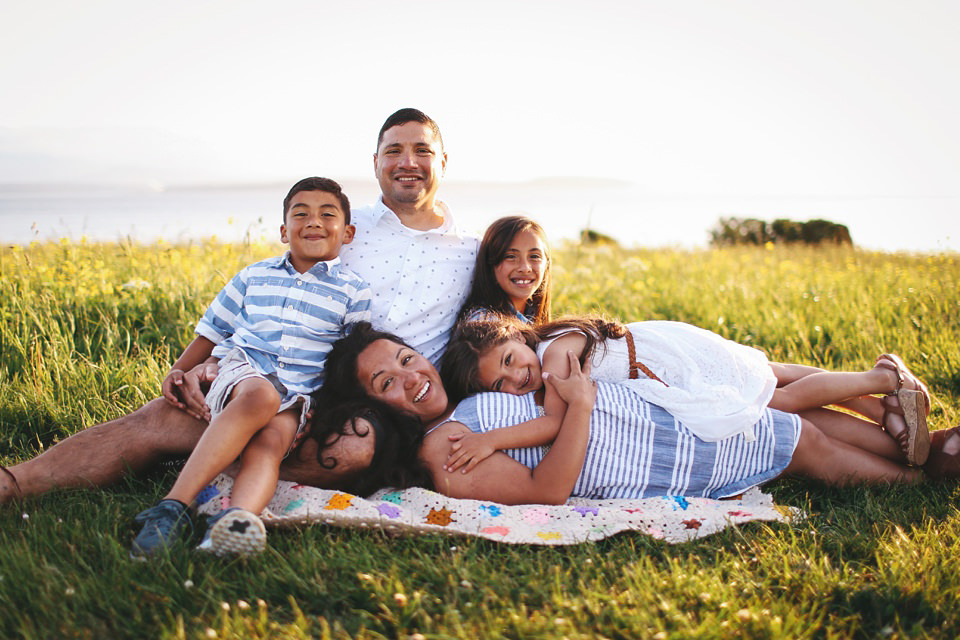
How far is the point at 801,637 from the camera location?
1999 millimetres

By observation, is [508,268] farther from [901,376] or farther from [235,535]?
[235,535]

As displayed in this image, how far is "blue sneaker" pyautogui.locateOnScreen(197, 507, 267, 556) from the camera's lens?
2.30 metres

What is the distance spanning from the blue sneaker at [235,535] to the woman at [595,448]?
0.82 m

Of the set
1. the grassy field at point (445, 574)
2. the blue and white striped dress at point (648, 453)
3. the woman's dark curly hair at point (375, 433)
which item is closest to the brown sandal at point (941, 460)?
the grassy field at point (445, 574)

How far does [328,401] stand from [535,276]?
1315 mm

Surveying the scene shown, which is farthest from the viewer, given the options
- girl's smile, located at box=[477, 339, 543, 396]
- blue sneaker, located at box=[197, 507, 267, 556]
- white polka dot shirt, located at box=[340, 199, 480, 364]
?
white polka dot shirt, located at box=[340, 199, 480, 364]

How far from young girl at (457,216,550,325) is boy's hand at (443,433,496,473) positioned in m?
0.96

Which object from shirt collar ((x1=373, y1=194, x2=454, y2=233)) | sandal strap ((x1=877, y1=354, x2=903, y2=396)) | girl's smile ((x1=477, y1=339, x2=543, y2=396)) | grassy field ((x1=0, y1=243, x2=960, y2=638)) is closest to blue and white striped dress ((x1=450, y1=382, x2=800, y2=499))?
girl's smile ((x1=477, y1=339, x2=543, y2=396))

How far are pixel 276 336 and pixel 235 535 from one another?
1172mm

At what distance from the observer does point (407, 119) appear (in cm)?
397

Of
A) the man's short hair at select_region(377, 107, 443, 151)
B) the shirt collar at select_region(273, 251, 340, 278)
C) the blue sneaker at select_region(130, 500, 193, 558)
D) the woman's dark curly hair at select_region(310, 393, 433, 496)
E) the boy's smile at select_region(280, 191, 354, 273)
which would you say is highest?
the man's short hair at select_region(377, 107, 443, 151)

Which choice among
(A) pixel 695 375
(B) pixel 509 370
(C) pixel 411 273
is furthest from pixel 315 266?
(A) pixel 695 375

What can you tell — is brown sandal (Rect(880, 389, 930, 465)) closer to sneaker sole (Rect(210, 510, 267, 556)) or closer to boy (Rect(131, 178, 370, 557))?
boy (Rect(131, 178, 370, 557))

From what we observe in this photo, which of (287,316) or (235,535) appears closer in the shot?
(235,535)
